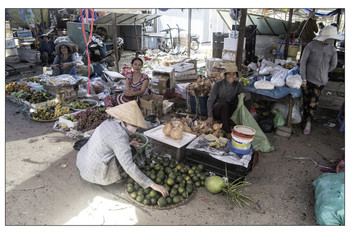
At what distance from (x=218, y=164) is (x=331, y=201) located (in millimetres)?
1329

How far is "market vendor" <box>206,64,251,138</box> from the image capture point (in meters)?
4.20

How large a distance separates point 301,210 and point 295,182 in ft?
1.91

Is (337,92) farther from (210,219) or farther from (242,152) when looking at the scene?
(210,219)

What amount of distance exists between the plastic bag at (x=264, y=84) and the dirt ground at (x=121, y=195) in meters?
1.12

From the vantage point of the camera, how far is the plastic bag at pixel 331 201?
2.36 metres

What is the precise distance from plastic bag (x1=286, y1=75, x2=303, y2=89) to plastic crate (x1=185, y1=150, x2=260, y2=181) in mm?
1807

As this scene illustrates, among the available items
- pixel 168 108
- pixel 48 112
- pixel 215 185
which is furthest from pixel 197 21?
pixel 215 185

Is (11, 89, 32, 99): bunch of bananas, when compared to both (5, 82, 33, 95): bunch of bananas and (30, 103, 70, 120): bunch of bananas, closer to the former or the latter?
(5, 82, 33, 95): bunch of bananas

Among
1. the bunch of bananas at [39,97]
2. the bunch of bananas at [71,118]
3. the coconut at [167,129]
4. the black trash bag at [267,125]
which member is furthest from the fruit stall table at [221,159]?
the bunch of bananas at [39,97]

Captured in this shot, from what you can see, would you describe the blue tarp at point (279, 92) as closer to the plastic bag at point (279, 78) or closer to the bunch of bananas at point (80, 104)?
the plastic bag at point (279, 78)

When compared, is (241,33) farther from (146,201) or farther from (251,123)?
(146,201)

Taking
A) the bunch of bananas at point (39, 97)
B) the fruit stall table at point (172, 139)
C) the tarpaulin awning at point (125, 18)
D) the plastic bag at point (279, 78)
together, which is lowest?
the fruit stall table at point (172, 139)

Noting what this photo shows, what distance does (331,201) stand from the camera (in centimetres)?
247
